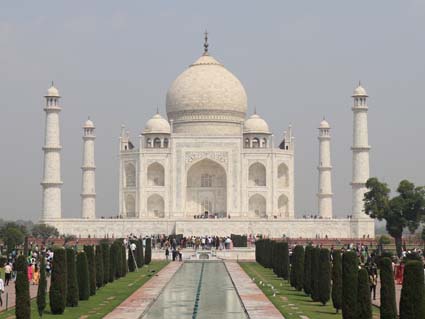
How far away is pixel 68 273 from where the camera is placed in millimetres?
15758

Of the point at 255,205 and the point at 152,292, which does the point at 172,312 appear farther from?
the point at 255,205

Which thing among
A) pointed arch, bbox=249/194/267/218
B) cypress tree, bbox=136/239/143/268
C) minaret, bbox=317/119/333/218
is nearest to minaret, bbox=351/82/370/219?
minaret, bbox=317/119/333/218

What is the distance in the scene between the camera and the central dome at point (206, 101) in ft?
152

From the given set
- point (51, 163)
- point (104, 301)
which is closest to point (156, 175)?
point (51, 163)

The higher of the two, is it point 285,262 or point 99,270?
point 285,262

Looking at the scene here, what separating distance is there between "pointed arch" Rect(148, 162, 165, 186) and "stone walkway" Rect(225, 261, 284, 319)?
22.6 meters

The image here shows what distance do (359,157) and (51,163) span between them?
13.6m

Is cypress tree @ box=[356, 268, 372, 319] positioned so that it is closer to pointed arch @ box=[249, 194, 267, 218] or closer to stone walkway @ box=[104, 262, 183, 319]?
stone walkway @ box=[104, 262, 183, 319]

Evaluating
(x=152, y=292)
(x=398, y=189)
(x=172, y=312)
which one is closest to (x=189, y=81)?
(x=398, y=189)

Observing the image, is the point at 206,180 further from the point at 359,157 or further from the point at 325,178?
the point at 359,157

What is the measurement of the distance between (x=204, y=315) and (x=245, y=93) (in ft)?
114

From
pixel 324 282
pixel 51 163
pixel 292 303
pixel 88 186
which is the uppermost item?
pixel 51 163

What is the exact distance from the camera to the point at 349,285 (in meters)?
13.4

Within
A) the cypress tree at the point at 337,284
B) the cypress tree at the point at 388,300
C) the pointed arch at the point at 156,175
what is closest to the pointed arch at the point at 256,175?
the pointed arch at the point at 156,175
